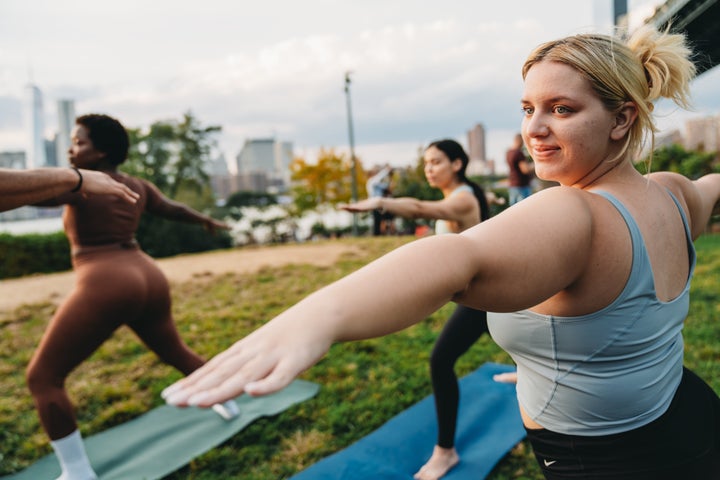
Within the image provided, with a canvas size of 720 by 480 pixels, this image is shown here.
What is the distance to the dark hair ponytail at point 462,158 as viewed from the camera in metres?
3.39

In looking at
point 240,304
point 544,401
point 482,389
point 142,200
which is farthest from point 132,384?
point 544,401

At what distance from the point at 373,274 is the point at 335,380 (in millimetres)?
3941

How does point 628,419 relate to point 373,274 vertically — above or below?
below

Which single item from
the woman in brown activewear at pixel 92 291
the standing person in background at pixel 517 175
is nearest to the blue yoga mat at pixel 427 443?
the woman in brown activewear at pixel 92 291

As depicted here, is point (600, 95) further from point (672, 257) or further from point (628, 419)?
point (628, 419)

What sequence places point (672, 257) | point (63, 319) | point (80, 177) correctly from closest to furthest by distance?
point (672, 257), point (80, 177), point (63, 319)

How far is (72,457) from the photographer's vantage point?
295cm

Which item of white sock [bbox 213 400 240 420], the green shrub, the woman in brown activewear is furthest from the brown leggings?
the green shrub

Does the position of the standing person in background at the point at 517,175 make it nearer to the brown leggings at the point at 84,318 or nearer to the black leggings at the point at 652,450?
the brown leggings at the point at 84,318

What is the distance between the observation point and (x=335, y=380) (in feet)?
15.0

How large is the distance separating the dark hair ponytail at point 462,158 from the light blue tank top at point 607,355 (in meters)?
2.01

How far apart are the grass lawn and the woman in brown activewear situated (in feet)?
2.92

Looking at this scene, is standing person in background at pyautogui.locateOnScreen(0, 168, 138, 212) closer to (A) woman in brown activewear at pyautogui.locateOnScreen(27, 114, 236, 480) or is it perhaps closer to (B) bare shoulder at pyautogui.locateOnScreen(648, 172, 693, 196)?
(A) woman in brown activewear at pyautogui.locateOnScreen(27, 114, 236, 480)

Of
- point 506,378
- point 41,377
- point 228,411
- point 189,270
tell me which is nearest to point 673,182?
point 506,378
